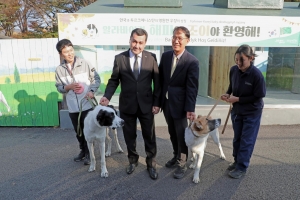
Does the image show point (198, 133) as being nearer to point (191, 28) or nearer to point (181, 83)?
point (181, 83)

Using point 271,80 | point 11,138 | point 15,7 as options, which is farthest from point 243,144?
point 15,7

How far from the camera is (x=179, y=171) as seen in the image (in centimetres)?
352

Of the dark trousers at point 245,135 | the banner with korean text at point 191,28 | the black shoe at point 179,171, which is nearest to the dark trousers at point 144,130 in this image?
the black shoe at point 179,171

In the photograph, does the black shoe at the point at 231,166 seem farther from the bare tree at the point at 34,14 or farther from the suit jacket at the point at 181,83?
the bare tree at the point at 34,14

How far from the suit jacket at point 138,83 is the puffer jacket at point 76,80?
1.63 feet

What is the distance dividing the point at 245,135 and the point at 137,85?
1767 millimetres

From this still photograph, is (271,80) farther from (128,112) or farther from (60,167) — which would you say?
(60,167)

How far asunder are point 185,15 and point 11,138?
494 centimetres

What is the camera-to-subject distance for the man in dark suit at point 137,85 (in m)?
3.16

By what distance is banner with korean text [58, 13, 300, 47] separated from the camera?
16.9ft

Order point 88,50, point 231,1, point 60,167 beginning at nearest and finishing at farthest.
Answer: point 60,167, point 88,50, point 231,1

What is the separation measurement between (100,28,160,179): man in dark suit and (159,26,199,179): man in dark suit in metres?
0.16

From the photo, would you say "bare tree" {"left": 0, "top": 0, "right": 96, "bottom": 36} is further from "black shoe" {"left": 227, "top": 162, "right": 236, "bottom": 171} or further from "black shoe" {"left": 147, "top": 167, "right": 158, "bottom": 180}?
"black shoe" {"left": 227, "top": 162, "right": 236, "bottom": 171}

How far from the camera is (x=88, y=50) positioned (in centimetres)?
570
